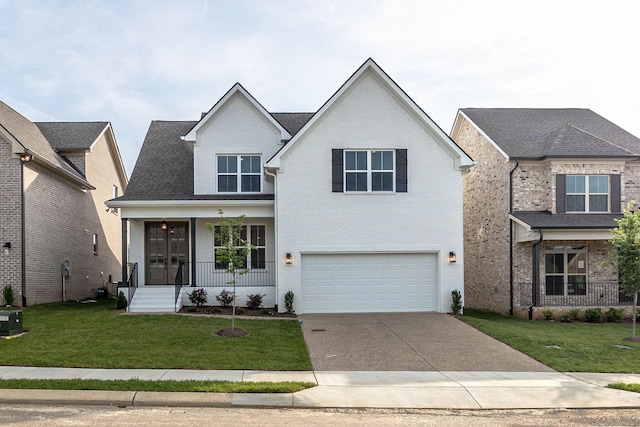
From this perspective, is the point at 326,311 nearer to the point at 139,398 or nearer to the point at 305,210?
the point at 305,210

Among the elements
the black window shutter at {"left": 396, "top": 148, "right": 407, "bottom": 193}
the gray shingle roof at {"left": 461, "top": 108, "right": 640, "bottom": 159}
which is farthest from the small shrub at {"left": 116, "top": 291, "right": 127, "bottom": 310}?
the gray shingle roof at {"left": 461, "top": 108, "right": 640, "bottom": 159}

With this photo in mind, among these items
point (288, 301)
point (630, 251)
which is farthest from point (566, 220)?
point (288, 301)

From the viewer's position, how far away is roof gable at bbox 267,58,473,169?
1816 cm

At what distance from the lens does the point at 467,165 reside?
→ 18.5 meters

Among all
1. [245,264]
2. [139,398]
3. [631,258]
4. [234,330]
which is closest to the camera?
[139,398]

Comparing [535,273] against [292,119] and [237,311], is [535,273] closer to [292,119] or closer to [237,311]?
[237,311]

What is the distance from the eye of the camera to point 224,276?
19.4m

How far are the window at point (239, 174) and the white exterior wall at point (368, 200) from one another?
2.23 metres

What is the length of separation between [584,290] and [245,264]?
12.6 meters

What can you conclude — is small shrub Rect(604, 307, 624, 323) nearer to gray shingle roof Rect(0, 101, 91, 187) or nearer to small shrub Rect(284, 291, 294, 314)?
small shrub Rect(284, 291, 294, 314)

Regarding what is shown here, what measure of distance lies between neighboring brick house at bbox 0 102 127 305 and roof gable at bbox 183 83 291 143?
5.47 meters

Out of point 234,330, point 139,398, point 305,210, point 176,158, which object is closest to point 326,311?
point 305,210

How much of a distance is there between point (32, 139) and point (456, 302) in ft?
56.0

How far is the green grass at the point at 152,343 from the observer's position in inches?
415
